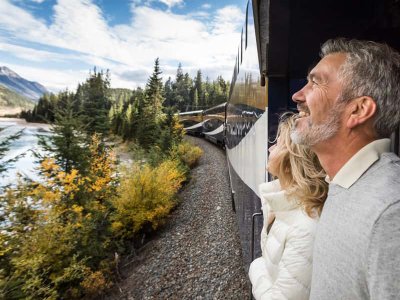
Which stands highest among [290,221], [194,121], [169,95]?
[169,95]

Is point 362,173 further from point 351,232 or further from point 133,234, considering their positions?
point 133,234

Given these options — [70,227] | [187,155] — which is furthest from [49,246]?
[187,155]

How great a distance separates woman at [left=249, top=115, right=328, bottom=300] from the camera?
144cm

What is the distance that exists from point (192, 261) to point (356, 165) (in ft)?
25.2

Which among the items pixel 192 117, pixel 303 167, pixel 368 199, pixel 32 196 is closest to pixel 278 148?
pixel 303 167

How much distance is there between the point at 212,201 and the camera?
42.7ft

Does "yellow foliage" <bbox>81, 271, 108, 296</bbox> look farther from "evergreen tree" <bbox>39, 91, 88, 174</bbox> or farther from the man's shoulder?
the man's shoulder

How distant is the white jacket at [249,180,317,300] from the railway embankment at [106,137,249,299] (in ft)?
15.7

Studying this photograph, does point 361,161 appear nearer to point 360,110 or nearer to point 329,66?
point 360,110

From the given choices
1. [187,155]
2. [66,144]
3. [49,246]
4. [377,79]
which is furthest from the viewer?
[187,155]

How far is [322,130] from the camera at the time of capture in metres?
1.33

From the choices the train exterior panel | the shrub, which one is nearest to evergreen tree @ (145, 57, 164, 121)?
the shrub

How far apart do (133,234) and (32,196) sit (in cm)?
470

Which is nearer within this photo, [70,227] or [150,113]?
[70,227]
